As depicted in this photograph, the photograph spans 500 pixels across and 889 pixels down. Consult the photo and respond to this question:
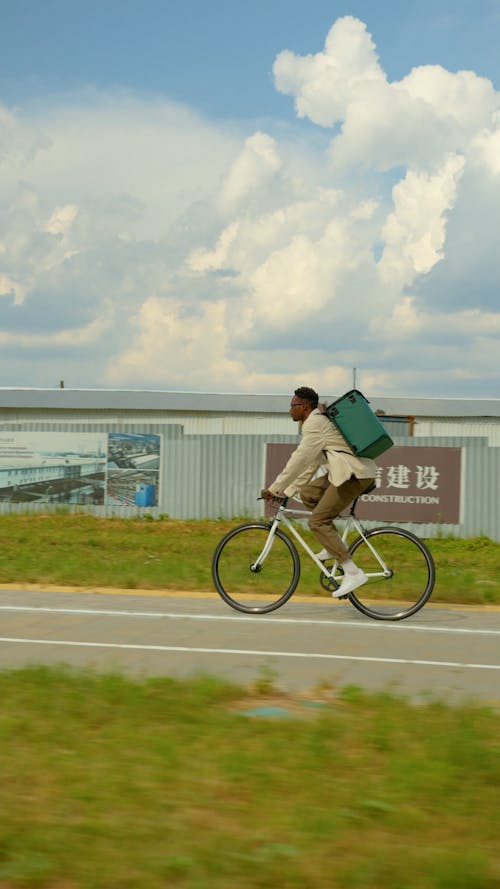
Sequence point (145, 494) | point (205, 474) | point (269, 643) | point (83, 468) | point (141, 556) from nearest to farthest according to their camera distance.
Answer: point (269, 643)
point (141, 556)
point (205, 474)
point (145, 494)
point (83, 468)

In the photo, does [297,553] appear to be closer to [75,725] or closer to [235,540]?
[235,540]

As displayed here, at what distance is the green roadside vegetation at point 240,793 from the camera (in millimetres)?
3430

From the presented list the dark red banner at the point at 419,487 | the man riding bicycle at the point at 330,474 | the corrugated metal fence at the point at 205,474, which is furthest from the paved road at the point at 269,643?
the corrugated metal fence at the point at 205,474

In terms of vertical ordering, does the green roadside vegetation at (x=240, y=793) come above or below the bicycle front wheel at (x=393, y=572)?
below

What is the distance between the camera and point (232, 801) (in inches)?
161

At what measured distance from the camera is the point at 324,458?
377 inches

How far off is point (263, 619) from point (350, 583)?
831 mm

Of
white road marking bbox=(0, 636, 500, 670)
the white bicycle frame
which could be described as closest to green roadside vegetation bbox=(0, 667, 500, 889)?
white road marking bbox=(0, 636, 500, 670)

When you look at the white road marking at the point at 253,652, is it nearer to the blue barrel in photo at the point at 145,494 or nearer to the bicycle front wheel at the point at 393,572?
the bicycle front wheel at the point at 393,572

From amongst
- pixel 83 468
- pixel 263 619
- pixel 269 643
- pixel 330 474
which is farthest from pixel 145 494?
pixel 269 643

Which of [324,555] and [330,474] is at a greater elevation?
[330,474]

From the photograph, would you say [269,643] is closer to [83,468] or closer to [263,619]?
[263,619]

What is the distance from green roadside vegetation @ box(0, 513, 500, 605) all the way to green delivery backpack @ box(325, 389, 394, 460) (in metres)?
1.04

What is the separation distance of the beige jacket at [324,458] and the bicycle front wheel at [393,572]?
0.67 metres
